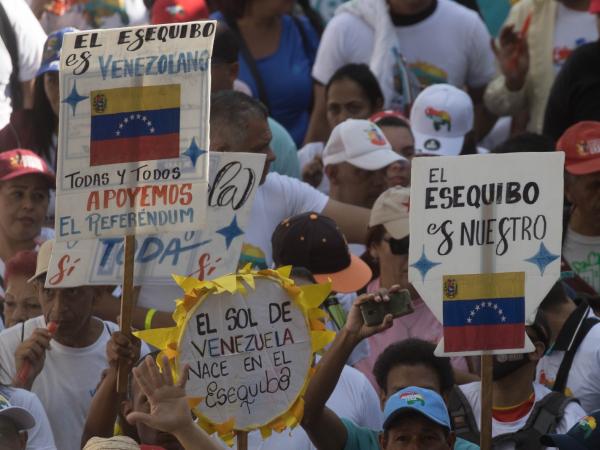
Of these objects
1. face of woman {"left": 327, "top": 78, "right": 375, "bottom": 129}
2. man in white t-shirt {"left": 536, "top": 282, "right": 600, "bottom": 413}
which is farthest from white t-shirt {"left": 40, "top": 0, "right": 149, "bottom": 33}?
man in white t-shirt {"left": 536, "top": 282, "right": 600, "bottom": 413}

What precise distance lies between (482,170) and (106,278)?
1.41 metres

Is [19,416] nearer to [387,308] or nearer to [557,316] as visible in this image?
[387,308]

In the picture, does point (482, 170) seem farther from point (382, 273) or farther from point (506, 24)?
point (506, 24)

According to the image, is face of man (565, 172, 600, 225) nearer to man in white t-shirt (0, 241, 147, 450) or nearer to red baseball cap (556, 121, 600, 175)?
red baseball cap (556, 121, 600, 175)

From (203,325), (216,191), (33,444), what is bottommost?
(33,444)

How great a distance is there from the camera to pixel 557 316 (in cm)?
739

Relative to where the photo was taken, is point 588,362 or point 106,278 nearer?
point 106,278

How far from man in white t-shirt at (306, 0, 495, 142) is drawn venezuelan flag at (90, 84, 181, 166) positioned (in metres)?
3.78

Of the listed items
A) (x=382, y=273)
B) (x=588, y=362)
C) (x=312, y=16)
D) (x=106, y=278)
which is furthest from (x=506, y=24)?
(x=106, y=278)

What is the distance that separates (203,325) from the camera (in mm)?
Answer: 6371

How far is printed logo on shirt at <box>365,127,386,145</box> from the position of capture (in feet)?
30.3

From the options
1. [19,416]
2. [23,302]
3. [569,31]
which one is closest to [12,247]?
[23,302]

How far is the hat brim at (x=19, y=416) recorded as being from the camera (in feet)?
21.9

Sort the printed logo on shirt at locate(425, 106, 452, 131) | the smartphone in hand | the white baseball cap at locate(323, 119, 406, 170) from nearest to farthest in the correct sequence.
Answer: the smartphone in hand
the white baseball cap at locate(323, 119, 406, 170)
the printed logo on shirt at locate(425, 106, 452, 131)
